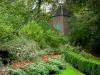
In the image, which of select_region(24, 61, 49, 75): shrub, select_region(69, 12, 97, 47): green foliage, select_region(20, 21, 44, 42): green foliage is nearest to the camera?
select_region(24, 61, 49, 75): shrub

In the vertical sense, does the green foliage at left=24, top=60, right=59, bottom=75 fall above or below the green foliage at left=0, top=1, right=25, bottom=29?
below

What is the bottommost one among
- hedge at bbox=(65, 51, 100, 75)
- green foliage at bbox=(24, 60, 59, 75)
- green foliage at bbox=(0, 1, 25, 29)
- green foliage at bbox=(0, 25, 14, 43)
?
hedge at bbox=(65, 51, 100, 75)

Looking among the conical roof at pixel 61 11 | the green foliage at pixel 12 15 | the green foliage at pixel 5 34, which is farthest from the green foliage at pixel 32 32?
the conical roof at pixel 61 11

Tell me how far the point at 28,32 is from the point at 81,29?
6345 mm

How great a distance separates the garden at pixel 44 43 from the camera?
13328 mm

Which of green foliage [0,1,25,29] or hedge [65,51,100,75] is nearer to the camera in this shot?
hedge [65,51,100,75]

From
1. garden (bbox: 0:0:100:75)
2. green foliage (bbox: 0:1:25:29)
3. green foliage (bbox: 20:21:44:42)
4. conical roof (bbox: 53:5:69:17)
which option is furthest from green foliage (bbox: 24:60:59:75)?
conical roof (bbox: 53:5:69:17)

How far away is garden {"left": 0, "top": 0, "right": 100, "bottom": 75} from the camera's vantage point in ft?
43.7

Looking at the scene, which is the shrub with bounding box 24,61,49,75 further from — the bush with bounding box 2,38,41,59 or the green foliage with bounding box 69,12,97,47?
the green foliage with bounding box 69,12,97,47

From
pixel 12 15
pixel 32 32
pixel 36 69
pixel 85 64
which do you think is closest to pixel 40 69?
pixel 36 69

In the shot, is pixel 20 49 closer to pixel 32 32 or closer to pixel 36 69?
pixel 36 69

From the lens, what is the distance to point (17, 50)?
49.0 ft

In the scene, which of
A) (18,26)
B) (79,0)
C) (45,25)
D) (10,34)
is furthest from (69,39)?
(10,34)

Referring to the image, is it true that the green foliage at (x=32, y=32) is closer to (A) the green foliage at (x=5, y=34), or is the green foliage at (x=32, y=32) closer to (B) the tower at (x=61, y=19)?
(A) the green foliage at (x=5, y=34)
